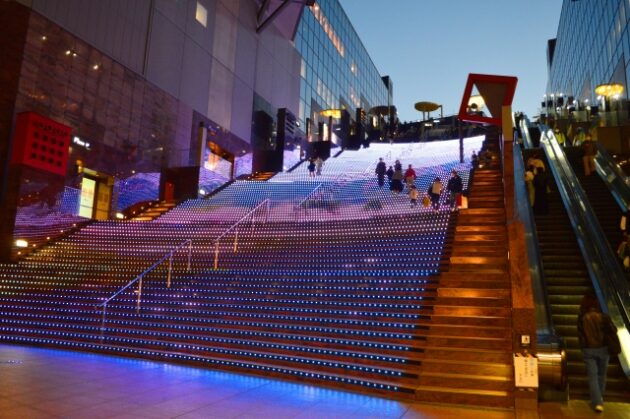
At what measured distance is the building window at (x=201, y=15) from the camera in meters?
25.8

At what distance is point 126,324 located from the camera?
32.3 ft

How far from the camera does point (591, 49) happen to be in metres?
29.5

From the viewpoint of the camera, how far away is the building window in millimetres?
25800

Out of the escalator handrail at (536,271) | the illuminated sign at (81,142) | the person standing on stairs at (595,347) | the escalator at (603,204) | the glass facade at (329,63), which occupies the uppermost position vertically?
the glass facade at (329,63)

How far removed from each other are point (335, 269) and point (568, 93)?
35.5 m

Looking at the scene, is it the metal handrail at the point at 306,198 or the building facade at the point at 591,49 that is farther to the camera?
the building facade at the point at 591,49

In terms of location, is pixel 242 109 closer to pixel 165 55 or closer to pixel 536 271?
pixel 165 55

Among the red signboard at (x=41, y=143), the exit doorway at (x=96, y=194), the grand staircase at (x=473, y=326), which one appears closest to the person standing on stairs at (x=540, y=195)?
the grand staircase at (x=473, y=326)

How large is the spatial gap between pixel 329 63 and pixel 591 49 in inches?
833

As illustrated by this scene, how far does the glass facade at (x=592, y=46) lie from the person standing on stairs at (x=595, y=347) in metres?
19.9

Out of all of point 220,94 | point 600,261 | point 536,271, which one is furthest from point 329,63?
point 536,271

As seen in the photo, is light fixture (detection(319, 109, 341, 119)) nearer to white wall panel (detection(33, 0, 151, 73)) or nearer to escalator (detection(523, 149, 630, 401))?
white wall panel (detection(33, 0, 151, 73))

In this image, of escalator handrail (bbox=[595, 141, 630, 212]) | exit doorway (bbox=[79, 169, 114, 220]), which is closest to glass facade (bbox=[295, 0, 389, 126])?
exit doorway (bbox=[79, 169, 114, 220])

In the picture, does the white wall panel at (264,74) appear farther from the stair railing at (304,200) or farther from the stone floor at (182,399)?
the stone floor at (182,399)
